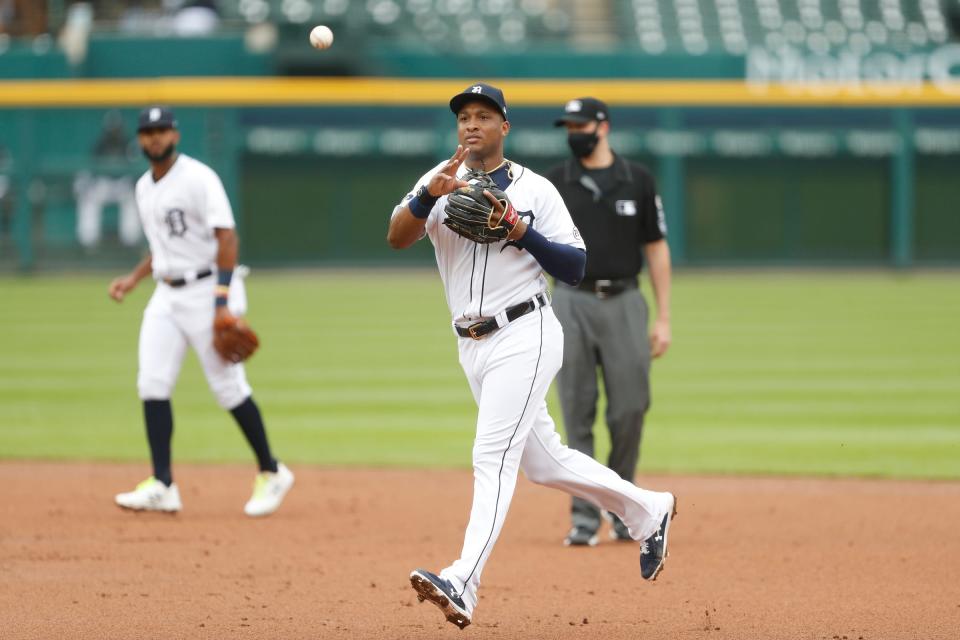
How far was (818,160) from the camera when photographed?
26281mm

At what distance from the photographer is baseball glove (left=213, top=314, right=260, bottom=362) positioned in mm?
6457

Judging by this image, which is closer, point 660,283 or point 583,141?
point 583,141

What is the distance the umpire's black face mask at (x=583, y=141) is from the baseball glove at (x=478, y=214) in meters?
1.86

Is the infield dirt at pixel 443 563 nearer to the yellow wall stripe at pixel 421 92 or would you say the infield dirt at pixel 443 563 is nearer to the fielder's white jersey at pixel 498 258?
the fielder's white jersey at pixel 498 258

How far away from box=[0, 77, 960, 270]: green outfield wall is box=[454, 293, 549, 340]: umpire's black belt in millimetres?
20778

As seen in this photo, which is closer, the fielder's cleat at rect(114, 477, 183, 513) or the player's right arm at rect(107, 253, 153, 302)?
the fielder's cleat at rect(114, 477, 183, 513)

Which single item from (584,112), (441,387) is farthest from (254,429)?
(441,387)

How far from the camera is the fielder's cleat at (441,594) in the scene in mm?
4086

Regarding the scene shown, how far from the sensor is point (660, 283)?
20.7ft

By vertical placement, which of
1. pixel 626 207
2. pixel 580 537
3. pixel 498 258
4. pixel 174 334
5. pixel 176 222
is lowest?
pixel 580 537

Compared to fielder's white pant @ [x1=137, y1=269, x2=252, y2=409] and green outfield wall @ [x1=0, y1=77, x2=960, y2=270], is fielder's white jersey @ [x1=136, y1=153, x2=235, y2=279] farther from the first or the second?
green outfield wall @ [x1=0, y1=77, x2=960, y2=270]

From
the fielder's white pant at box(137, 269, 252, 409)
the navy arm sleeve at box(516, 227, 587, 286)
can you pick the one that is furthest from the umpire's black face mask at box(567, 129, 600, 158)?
the fielder's white pant at box(137, 269, 252, 409)

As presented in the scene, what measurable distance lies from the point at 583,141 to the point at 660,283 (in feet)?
2.50

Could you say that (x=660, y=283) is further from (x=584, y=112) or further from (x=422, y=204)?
(x=422, y=204)
